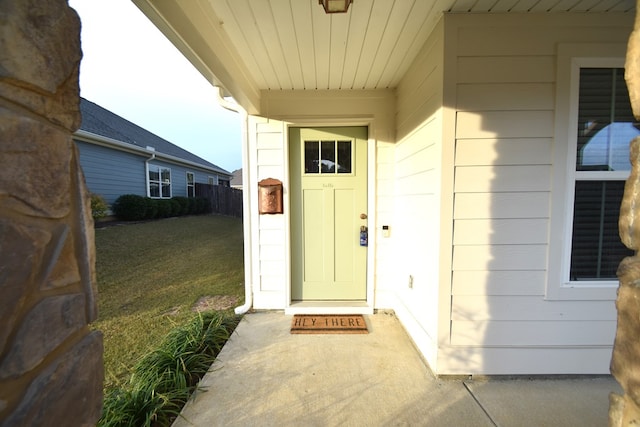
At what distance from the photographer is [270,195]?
2818mm

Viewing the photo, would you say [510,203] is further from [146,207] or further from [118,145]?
[118,145]

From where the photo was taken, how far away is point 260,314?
286cm

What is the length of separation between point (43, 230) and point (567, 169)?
255 centimetres

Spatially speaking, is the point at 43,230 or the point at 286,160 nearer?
the point at 43,230

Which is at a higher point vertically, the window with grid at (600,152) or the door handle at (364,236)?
the window with grid at (600,152)

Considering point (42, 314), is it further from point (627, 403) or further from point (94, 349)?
point (627, 403)

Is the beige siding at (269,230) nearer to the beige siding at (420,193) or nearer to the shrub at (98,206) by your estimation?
the beige siding at (420,193)

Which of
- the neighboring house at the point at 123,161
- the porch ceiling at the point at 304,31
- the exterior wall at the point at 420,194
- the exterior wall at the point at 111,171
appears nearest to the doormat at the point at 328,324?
the exterior wall at the point at 420,194

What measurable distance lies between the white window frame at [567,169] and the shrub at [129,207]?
31.7 ft

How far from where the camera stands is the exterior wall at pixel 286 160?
2.79m

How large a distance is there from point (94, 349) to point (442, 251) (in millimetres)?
1806

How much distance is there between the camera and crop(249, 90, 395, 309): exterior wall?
279 cm

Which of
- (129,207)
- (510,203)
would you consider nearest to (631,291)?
(510,203)

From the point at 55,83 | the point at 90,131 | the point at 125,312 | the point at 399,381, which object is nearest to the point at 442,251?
the point at 399,381
